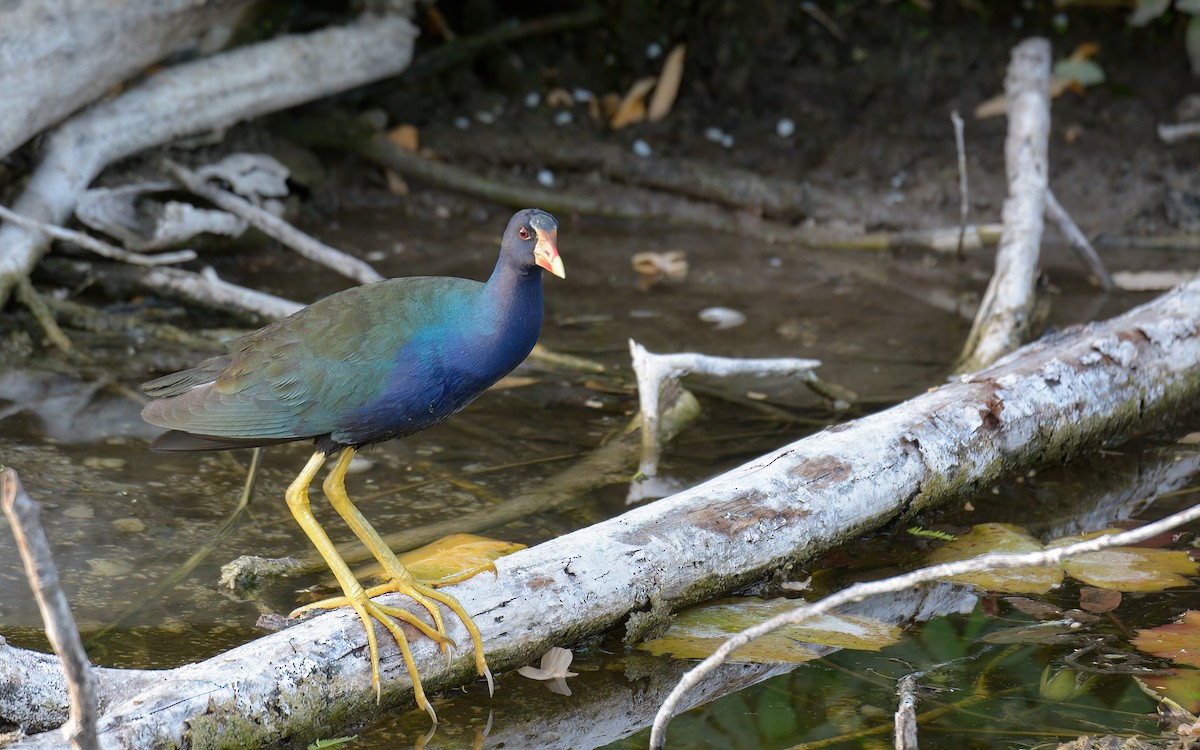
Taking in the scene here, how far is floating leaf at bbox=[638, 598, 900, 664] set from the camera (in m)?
3.05

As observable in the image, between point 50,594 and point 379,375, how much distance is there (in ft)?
3.83

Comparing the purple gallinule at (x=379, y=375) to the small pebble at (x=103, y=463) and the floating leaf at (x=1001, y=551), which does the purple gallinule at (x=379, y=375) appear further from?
the floating leaf at (x=1001, y=551)

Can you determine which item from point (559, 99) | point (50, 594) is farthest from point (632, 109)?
point (50, 594)

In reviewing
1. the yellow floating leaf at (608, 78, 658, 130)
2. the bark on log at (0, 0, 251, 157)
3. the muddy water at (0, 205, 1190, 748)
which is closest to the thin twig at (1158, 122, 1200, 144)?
the muddy water at (0, 205, 1190, 748)

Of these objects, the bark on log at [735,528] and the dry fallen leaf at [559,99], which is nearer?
the bark on log at [735,528]

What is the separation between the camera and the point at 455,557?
10.5 ft

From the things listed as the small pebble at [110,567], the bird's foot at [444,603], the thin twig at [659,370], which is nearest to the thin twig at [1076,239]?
the thin twig at [659,370]

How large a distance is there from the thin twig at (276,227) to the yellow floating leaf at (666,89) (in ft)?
7.75

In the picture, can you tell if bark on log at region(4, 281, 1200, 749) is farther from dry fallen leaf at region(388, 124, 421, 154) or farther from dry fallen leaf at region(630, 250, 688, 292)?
dry fallen leaf at region(388, 124, 421, 154)

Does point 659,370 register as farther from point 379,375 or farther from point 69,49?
point 69,49

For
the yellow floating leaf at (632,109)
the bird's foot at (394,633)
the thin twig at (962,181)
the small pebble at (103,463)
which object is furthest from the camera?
the yellow floating leaf at (632,109)

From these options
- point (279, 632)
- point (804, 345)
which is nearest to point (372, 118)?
point (804, 345)

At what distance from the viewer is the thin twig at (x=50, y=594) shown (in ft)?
5.82

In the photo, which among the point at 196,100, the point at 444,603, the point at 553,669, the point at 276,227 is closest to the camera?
the point at 444,603
